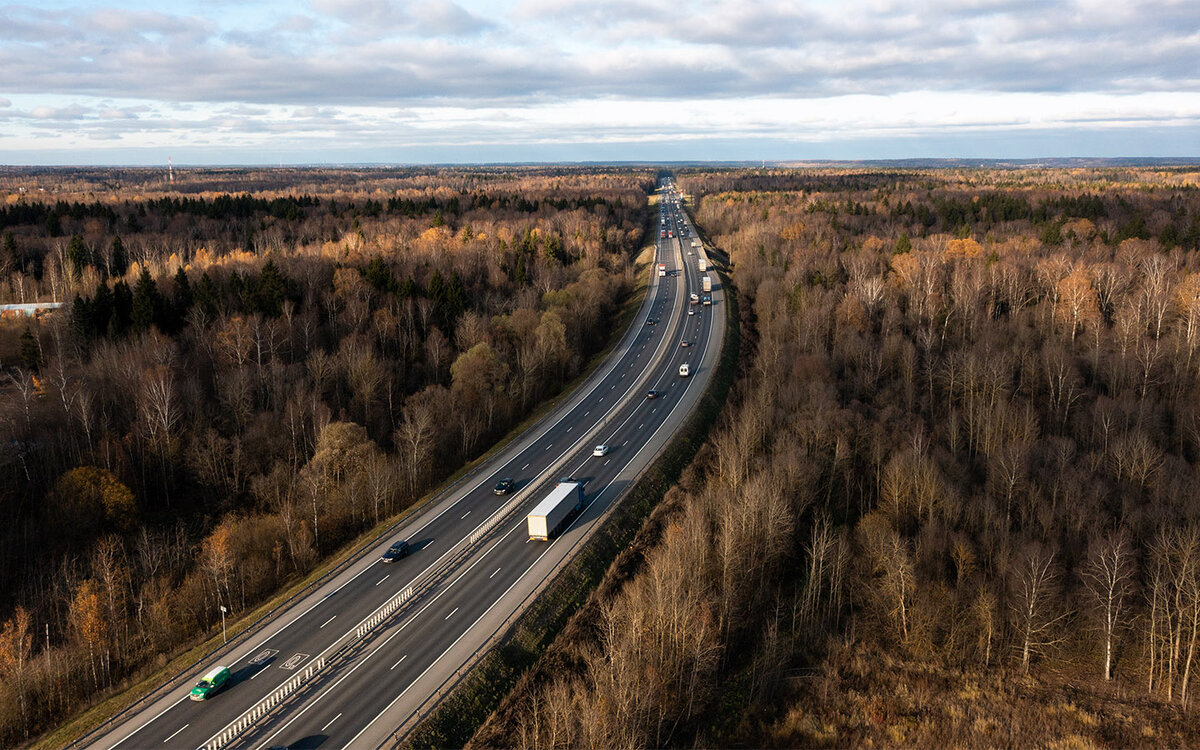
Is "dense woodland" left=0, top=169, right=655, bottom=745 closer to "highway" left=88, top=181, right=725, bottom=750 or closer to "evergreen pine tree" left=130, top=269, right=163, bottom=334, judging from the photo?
"evergreen pine tree" left=130, top=269, right=163, bottom=334

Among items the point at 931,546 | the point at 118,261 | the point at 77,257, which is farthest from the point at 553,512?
the point at 118,261

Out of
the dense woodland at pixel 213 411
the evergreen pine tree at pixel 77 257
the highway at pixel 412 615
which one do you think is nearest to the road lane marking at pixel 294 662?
the highway at pixel 412 615

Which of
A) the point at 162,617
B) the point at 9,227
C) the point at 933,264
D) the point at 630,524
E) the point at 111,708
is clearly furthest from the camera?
the point at 9,227

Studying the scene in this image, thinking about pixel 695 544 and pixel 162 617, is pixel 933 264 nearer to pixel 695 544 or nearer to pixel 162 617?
pixel 695 544

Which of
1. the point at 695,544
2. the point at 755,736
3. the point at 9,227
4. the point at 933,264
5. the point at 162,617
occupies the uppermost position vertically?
the point at 9,227

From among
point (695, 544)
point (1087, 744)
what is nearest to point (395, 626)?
point (695, 544)

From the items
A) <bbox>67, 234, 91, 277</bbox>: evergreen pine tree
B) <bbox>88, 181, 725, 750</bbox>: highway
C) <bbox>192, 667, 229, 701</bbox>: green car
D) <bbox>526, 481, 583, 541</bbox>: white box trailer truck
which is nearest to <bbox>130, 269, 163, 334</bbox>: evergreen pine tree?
<bbox>67, 234, 91, 277</bbox>: evergreen pine tree
